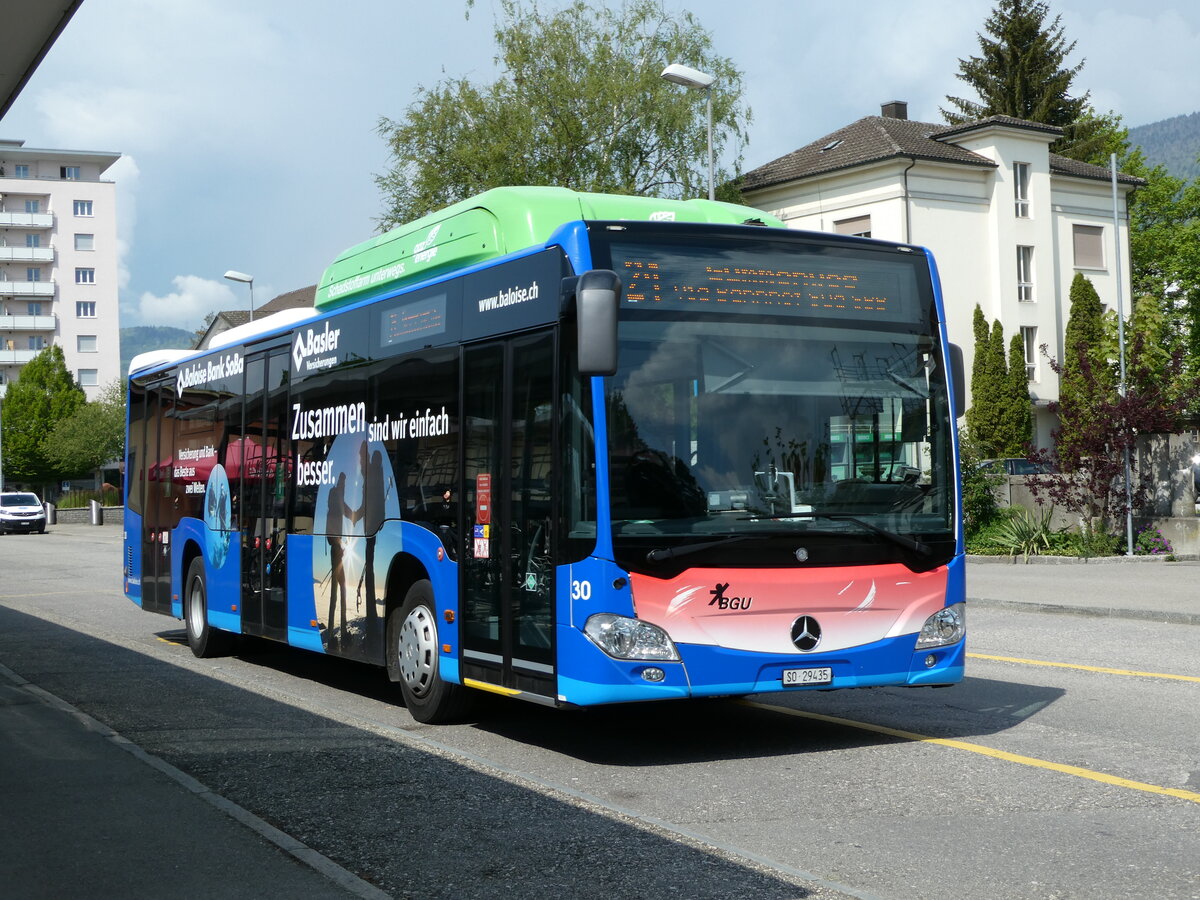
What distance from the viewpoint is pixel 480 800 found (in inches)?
288

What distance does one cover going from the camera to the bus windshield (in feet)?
26.4

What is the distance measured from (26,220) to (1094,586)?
119303mm

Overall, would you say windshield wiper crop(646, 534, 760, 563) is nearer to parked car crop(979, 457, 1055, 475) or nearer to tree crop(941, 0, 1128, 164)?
parked car crop(979, 457, 1055, 475)

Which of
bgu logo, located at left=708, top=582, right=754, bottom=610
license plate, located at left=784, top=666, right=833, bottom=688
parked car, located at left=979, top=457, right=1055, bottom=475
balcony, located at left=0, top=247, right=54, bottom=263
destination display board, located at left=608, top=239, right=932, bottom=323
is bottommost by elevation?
license plate, located at left=784, top=666, right=833, bottom=688

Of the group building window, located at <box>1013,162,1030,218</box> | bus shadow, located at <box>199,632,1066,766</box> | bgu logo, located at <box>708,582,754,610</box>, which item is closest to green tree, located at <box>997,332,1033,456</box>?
building window, located at <box>1013,162,1030,218</box>

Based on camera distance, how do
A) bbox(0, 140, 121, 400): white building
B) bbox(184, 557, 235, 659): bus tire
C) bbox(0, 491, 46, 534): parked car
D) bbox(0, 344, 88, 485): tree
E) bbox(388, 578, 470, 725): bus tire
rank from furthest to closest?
bbox(0, 140, 121, 400): white building → bbox(0, 344, 88, 485): tree → bbox(0, 491, 46, 534): parked car → bbox(184, 557, 235, 659): bus tire → bbox(388, 578, 470, 725): bus tire

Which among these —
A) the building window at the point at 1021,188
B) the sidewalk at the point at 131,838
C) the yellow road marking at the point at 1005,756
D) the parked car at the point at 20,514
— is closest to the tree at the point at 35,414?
the parked car at the point at 20,514

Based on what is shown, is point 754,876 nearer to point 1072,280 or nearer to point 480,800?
point 480,800

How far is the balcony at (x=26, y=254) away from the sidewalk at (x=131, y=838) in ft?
408

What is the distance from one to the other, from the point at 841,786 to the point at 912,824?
3.06ft

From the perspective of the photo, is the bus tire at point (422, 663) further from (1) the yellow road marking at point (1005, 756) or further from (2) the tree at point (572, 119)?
(2) the tree at point (572, 119)

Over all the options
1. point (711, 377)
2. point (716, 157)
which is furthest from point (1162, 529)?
point (716, 157)

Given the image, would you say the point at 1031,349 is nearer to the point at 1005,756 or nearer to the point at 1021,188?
the point at 1021,188

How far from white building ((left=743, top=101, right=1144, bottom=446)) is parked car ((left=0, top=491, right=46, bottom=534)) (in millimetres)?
30678
